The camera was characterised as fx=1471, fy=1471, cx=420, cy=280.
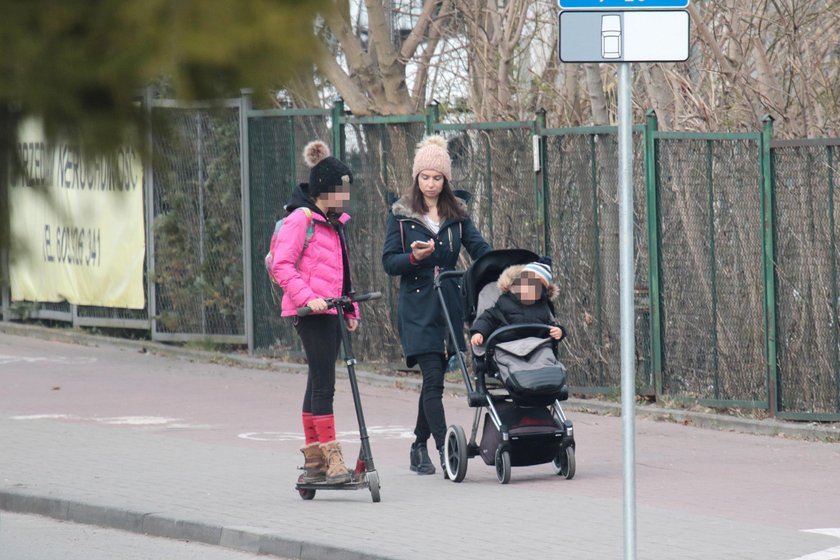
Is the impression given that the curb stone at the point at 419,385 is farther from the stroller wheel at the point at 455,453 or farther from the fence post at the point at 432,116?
the stroller wheel at the point at 455,453

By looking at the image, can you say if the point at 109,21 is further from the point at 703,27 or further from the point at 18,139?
the point at 703,27

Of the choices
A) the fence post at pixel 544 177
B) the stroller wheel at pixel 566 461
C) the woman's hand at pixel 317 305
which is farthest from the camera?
the fence post at pixel 544 177

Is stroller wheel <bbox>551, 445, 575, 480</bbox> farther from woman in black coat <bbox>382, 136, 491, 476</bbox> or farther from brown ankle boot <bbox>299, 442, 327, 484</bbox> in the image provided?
brown ankle boot <bbox>299, 442, 327, 484</bbox>

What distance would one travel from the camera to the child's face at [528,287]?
892 centimetres

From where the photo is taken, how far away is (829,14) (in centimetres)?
1187

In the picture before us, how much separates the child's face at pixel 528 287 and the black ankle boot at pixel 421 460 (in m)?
1.21

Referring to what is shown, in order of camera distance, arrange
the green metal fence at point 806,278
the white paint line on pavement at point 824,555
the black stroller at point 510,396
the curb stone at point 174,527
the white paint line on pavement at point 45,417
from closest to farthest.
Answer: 1. the white paint line on pavement at point 824,555
2. the curb stone at point 174,527
3. the black stroller at point 510,396
4. the green metal fence at point 806,278
5. the white paint line on pavement at point 45,417

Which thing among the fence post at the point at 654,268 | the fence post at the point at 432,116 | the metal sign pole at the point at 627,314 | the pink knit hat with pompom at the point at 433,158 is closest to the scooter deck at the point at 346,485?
the pink knit hat with pompom at the point at 433,158

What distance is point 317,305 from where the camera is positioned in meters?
8.06

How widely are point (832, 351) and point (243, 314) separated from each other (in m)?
6.83

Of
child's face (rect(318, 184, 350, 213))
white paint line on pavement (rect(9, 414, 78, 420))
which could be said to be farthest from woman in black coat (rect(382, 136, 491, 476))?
white paint line on pavement (rect(9, 414, 78, 420))

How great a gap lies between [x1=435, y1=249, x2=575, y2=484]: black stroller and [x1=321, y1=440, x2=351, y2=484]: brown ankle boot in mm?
912

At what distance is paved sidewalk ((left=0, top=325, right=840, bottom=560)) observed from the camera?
23.7 ft

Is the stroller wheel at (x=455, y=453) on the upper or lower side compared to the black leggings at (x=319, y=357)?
lower
